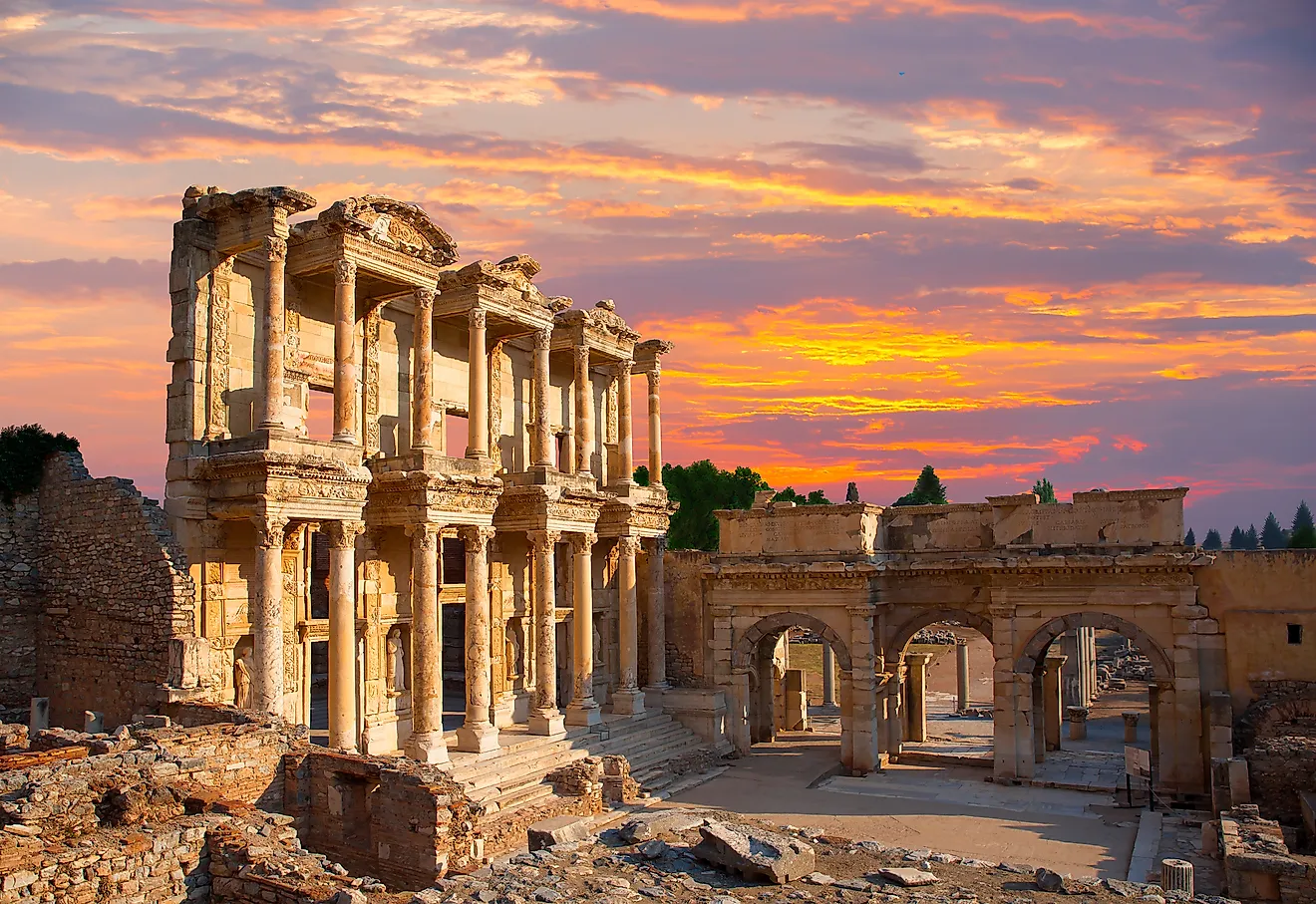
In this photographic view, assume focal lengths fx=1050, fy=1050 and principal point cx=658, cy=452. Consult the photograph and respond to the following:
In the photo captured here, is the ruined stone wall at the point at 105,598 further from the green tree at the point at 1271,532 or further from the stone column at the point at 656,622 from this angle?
the green tree at the point at 1271,532

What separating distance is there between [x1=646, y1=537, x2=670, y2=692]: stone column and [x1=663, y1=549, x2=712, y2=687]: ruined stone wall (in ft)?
2.02

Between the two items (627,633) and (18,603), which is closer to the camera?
(18,603)

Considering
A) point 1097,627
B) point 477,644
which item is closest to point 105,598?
point 477,644

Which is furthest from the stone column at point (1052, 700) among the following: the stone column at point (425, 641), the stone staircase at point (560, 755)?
the stone column at point (425, 641)

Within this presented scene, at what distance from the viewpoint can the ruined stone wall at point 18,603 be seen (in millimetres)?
21453

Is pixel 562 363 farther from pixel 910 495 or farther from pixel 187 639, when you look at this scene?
pixel 910 495

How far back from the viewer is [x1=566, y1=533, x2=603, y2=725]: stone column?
2788 cm

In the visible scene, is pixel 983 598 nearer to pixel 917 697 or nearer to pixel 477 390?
pixel 917 697

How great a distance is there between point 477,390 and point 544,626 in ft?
20.9

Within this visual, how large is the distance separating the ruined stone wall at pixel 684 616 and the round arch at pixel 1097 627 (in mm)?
10009

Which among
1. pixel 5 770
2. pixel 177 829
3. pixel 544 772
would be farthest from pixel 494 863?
pixel 544 772

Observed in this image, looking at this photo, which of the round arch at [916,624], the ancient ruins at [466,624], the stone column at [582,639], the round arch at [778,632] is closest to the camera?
the ancient ruins at [466,624]

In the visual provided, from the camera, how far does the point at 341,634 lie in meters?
21.5

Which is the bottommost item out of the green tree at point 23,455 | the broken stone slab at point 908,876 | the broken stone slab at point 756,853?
the broken stone slab at point 908,876
